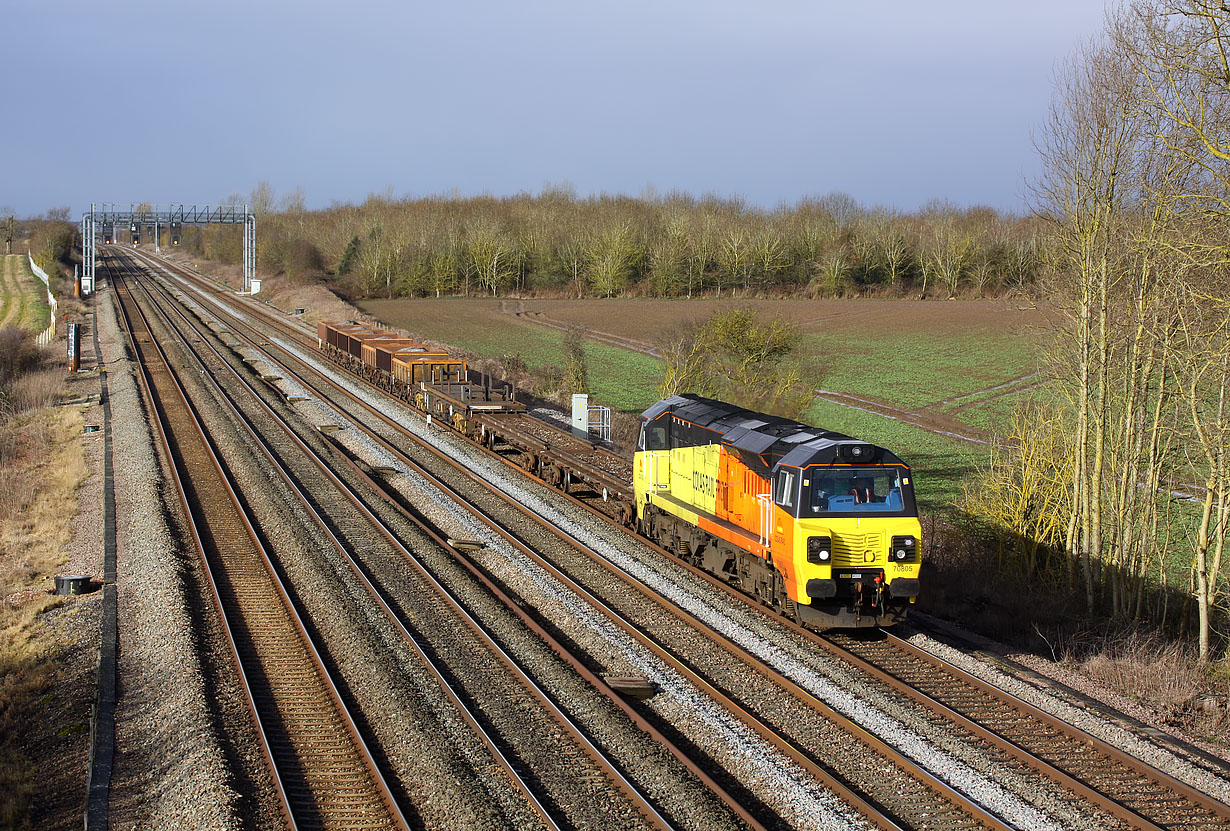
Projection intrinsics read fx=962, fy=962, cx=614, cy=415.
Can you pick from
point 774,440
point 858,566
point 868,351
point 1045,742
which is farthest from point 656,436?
point 868,351

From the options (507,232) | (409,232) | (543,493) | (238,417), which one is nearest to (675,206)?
(507,232)

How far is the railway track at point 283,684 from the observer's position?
32.4ft

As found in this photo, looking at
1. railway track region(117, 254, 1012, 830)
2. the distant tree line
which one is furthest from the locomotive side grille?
the distant tree line

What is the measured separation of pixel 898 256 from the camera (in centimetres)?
8938

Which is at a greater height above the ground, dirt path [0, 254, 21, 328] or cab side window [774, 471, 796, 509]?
dirt path [0, 254, 21, 328]

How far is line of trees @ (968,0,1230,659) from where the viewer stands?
14.3 meters

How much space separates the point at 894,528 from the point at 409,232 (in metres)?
81.8

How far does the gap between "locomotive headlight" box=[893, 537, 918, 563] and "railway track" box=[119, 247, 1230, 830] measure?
1423 millimetres

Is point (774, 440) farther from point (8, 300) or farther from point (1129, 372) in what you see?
point (8, 300)

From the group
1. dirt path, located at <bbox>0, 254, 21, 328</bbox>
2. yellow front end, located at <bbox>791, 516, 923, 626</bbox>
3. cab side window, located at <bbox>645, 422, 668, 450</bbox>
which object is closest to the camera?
yellow front end, located at <bbox>791, 516, 923, 626</bbox>

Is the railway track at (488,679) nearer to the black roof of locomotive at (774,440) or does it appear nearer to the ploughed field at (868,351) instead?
the black roof of locomotive at (774,440)

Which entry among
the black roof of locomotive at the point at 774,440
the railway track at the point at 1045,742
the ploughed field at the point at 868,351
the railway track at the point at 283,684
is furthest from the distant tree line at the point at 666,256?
the railway track at the point at 1045,742

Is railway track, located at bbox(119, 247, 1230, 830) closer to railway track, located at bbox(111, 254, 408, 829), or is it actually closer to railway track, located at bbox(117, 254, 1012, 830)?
railway track, located at bbox(117, 254, 1012, 830)

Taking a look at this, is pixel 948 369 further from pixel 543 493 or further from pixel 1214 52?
pixel 1214 52
